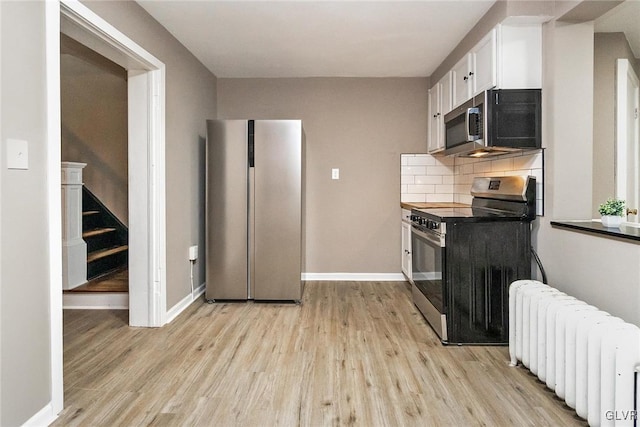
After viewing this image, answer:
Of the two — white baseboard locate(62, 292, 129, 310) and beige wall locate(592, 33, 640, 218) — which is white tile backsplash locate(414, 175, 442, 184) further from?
white baseboard locate(62, 292, 129, 310)

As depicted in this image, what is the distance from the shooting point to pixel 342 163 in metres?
4.94

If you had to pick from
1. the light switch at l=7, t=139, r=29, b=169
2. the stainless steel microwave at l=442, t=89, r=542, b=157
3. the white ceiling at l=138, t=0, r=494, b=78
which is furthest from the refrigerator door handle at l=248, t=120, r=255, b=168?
the light switch at l=7, t=139, r=29, b=169

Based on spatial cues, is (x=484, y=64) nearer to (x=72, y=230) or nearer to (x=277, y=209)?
(x=277, y=209)

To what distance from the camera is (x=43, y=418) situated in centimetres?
189

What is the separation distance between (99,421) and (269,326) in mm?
1532

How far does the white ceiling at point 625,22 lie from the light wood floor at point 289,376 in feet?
7.61

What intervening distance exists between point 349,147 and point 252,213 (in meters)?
1.52

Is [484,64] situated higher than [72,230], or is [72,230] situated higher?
[484,64]

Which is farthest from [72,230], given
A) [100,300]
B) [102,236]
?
[100,300]

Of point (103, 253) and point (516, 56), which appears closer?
point (516, 56)

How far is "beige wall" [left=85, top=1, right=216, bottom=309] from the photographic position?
318cm

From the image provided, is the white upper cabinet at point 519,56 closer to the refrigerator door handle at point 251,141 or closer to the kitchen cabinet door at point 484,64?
the kitchen cabinet door at point 484,64

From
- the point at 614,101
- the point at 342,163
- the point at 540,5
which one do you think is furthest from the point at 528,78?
the point at 342,163

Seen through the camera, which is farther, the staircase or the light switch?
the staircase
